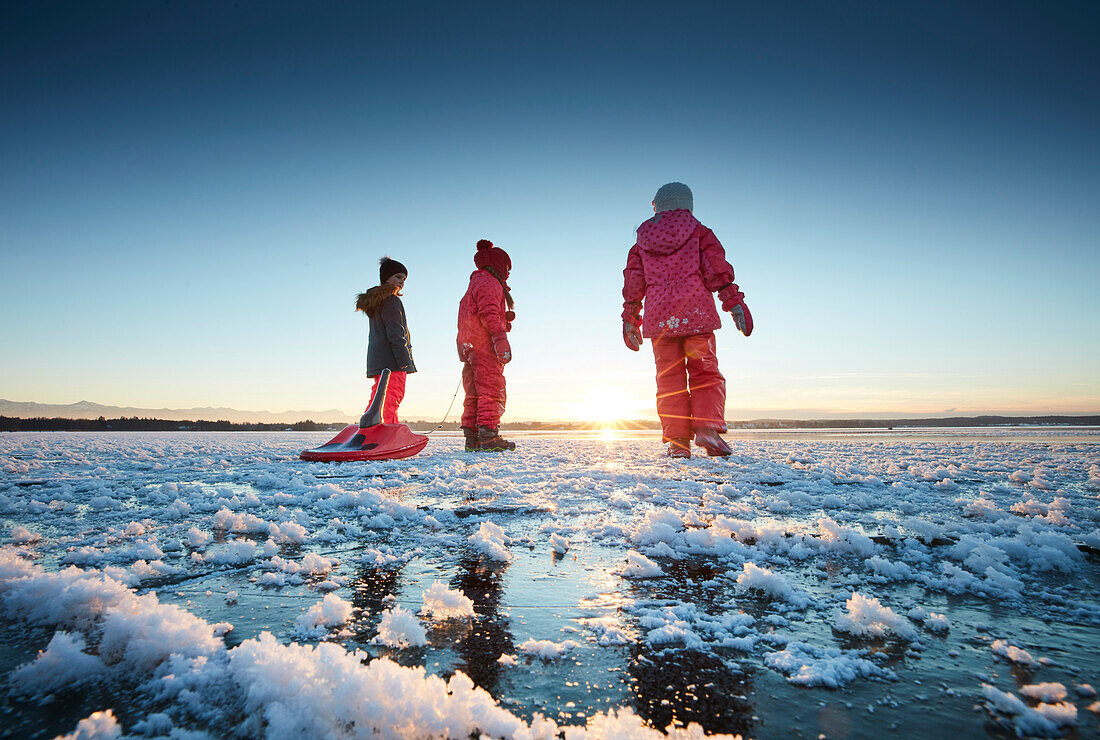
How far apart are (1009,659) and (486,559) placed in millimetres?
1530

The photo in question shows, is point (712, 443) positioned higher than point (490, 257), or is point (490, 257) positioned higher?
point (490, 257)

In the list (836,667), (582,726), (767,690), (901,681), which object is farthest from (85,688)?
(901,681)

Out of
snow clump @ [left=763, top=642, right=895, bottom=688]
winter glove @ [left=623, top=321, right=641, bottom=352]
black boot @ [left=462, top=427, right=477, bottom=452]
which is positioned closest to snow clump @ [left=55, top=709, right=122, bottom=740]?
snow clump @ [left=763, top=642, right=895, bottom=688]

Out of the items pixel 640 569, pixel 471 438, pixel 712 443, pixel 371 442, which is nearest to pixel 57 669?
pixel 640 569

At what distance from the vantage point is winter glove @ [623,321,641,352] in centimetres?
647

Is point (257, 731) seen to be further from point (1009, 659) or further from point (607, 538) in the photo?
point (607, 538)

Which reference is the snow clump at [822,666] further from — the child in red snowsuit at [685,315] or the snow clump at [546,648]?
the child in red snowsuit at [685,315]

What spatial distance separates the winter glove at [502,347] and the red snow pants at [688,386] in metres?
2.32

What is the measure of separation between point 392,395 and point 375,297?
4.55ft

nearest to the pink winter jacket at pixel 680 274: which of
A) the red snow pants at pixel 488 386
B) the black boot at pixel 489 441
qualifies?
the red snow pants at pixel 488 386

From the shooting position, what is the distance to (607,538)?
2.25 metres

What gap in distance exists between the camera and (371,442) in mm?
6227

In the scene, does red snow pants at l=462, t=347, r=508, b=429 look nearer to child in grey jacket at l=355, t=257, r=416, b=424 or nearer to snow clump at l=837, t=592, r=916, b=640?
child in grey jacket at l=355, t=257, r=416, b=424

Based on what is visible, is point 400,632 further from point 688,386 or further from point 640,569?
point 688,386
